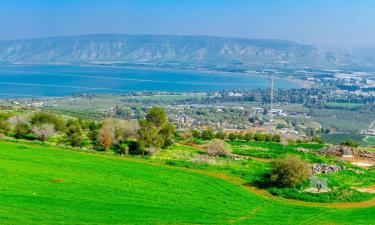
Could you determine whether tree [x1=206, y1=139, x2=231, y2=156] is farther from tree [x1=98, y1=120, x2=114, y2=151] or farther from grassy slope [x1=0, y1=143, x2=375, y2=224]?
tree [x1=98, y1=120, x2=114, y2=151]

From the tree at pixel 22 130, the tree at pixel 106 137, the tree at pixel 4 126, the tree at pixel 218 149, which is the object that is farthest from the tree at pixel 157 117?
the tree at pixel 4 126

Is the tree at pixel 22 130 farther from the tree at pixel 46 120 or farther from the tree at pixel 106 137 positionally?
the tree at pixel 106 137

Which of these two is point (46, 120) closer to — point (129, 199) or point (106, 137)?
point (106, 137)

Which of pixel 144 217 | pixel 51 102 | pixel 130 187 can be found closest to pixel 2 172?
pixel 130 187

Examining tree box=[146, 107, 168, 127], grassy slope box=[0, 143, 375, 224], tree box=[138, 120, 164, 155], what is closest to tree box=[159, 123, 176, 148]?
tree box=[146, 107, 168, 127]

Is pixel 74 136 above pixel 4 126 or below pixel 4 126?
below

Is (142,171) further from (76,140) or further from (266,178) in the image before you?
(76,140)

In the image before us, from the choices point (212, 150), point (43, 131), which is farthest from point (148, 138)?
point (43, 131)
